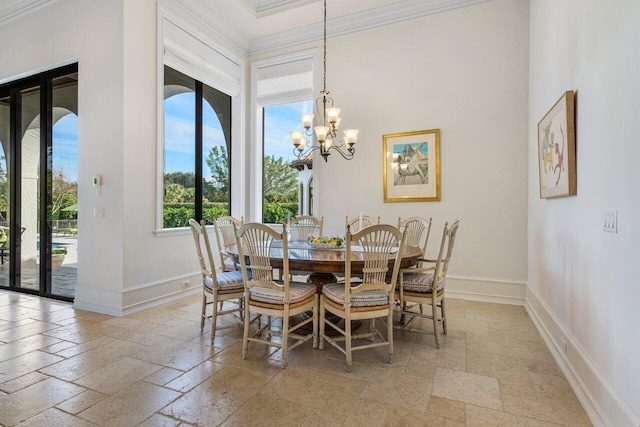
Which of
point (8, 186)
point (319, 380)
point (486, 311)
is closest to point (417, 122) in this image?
point (486, 311)

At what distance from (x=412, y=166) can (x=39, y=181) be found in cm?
506

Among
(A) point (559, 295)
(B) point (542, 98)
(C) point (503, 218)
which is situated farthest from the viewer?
(C) point (503, 218)

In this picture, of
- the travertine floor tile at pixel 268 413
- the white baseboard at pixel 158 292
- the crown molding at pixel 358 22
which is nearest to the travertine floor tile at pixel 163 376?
the travertine floor tile at pixel 268 413

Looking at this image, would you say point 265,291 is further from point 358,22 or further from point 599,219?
point 358,22

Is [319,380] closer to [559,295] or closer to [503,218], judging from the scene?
[559,295]

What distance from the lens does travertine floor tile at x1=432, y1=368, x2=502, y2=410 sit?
2090 millimetres

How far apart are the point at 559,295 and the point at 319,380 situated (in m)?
2.11

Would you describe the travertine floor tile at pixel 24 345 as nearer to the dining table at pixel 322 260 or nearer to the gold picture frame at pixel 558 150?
the dining table at pixel 322 260

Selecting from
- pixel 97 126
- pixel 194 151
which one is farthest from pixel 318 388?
pixel 194 151

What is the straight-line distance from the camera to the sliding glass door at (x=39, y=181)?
416 cm

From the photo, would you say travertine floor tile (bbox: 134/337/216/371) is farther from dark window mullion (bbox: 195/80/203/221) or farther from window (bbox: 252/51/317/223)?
window (bbox: 252/51/317/223)

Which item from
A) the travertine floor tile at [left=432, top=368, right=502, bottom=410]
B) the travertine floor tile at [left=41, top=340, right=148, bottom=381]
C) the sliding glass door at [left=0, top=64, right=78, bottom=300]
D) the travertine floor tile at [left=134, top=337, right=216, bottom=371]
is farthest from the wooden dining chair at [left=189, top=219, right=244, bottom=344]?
the sliding glass door at [left=0, top=64, right=78, bottom=300]

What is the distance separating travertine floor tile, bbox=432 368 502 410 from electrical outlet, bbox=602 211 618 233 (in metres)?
1.22

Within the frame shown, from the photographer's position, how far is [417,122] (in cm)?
454
